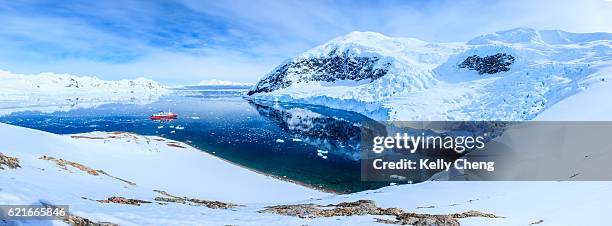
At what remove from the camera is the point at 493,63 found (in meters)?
91.8

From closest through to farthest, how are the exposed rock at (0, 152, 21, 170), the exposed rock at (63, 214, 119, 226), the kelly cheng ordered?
the exposed rock at (63, 214, 119, 226) → the exposed rock at (0, 152, 21, 170) → the kelly cheng

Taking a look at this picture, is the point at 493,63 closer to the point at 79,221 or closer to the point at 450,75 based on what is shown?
the point at 450,75

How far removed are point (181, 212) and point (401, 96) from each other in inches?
2845

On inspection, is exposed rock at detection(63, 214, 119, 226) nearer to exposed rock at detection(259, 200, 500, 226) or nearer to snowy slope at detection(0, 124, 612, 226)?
snowy slope at detection(0, 124, 612, 226)

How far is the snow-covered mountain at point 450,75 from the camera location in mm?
54625

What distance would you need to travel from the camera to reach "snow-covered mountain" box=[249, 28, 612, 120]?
54625 mm

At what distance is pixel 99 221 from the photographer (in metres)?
8.78

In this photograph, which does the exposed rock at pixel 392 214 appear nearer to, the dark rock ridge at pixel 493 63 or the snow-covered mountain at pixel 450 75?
the snow-covered mountain at pixel 450 75

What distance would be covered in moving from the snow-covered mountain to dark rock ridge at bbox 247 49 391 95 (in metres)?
0.45

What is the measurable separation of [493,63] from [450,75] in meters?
10.5

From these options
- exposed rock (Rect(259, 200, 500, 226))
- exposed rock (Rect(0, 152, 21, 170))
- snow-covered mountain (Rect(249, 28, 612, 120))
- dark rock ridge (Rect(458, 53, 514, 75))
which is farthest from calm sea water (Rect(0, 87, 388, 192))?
dark rock ridge (Rect(458, 53, 514, 75))

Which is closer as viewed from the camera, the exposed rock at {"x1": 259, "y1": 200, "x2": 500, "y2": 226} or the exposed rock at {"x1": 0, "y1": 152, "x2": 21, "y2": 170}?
the exposed rock at {"x1": 259, "y1": 200, "x2": 500, "y2": 226}

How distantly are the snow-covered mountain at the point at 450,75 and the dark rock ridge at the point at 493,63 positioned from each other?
22 centimetres

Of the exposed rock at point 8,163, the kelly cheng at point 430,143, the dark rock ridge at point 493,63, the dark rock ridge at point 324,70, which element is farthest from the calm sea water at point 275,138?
the dark rock ridge at point 324,70
